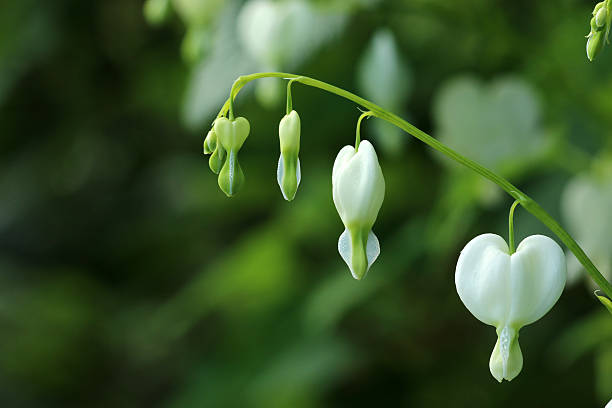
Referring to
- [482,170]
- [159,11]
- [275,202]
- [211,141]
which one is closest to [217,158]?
[211,141]

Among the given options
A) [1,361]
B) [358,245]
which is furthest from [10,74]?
[358,245]

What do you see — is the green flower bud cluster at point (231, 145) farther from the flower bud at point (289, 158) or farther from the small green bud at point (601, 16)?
the small green bud at point (601, 16)

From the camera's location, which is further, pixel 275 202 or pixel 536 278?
pixel 275 202

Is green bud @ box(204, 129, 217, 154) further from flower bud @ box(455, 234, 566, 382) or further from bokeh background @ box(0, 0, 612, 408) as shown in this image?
bokeh background @ box(0, 0, 612, 408)

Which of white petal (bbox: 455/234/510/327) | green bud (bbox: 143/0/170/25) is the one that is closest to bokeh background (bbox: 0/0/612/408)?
green bud (bbox: 143/0/170/25)

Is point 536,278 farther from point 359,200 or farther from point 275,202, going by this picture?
point 275,202

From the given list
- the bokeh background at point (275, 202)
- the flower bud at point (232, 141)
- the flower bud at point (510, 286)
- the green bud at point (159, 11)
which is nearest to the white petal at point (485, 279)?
the flower bud at point (510, 286)

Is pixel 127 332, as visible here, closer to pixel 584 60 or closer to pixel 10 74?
pixel 10 74
